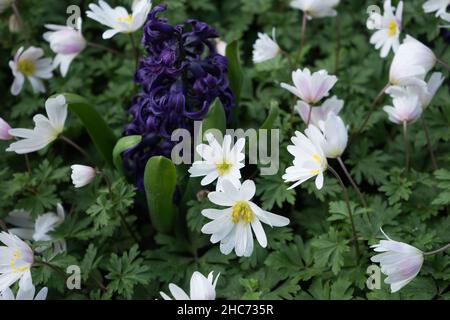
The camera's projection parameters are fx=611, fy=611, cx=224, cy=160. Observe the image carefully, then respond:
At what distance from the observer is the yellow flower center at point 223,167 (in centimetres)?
169

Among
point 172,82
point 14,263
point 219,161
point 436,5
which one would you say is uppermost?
point 436,5

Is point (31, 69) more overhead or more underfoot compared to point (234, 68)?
more underfoot

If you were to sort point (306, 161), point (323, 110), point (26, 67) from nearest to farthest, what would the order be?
point (306, 161)
point (323, 110)
point (26, 67)

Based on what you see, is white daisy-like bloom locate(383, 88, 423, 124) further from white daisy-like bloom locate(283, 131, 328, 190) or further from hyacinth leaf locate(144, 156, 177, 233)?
hyacinth leaf locate(144, 156, 177, 233)

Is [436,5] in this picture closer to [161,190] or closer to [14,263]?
[161,190]

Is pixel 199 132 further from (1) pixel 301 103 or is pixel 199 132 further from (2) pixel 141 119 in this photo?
(1) pixel 301 103

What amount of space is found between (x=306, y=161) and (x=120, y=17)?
824 mm

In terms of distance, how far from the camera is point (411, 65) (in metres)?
1.83

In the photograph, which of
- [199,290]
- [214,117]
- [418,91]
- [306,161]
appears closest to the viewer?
[199,290]

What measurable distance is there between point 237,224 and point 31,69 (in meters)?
1.07

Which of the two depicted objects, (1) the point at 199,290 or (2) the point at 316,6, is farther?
(2) the point at 316,6

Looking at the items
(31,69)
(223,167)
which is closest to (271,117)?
(223,167)
